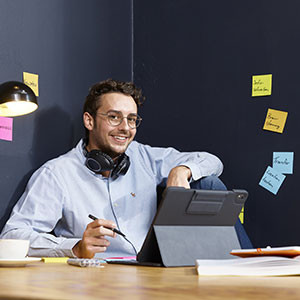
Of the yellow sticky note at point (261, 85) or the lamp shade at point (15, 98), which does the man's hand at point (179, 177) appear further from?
the yellow sticky note at point (261, 85)

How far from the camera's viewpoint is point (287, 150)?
2.62 m

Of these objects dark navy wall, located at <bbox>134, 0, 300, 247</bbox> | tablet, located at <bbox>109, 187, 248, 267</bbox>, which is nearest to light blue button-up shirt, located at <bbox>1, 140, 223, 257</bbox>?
dark navy wall, located at <bbox>134, 0, 300, 247</bbox>

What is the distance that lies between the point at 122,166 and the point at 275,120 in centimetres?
89

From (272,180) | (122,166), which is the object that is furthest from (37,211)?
(272,180)

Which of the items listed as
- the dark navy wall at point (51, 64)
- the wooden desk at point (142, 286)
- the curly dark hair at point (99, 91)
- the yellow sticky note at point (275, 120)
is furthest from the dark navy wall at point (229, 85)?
the wooden desk at point (142, 286)

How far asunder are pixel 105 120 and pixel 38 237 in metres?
0.78

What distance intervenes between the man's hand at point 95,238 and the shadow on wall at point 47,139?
0.75 metres

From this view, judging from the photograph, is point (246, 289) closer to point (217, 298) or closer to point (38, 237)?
point (217, 298)

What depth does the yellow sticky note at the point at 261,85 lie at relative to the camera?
2.69m

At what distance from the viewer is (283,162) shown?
2.62m

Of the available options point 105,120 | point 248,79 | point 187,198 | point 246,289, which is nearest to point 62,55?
point 105,120

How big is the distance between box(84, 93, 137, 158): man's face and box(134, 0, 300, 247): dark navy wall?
549mm

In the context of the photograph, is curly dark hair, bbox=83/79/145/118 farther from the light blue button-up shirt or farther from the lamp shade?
the lamp shade

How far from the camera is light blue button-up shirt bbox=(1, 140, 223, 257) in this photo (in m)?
2.09
